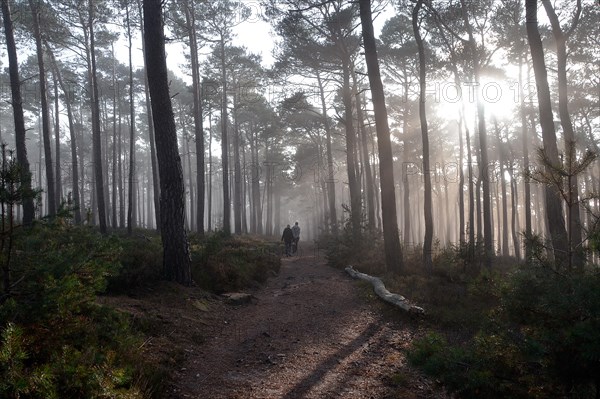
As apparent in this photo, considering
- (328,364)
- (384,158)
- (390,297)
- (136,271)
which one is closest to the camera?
(328,364)

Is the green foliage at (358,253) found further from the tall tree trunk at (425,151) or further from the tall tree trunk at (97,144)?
the tall tree trunk at (97,144)

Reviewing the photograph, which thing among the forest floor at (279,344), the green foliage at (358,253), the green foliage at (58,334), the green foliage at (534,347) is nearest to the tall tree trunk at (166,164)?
the forest floor at (279,344)

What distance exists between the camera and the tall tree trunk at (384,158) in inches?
480

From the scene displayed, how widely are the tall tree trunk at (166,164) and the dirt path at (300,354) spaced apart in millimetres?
1494

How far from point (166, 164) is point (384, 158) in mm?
6649

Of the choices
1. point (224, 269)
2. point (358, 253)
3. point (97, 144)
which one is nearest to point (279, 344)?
point (224, 269)

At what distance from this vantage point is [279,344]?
6.59 meters

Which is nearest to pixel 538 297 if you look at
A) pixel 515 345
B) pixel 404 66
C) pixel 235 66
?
pixel 515 345

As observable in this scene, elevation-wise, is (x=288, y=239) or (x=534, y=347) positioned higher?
(x=534, y=347)

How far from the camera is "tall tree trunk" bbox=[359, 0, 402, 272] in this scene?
40.0ft

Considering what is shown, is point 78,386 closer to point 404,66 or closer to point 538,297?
point 538,297

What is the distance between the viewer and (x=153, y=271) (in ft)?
27.9

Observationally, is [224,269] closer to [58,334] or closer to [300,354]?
[300,354]

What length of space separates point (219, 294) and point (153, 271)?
170cm
